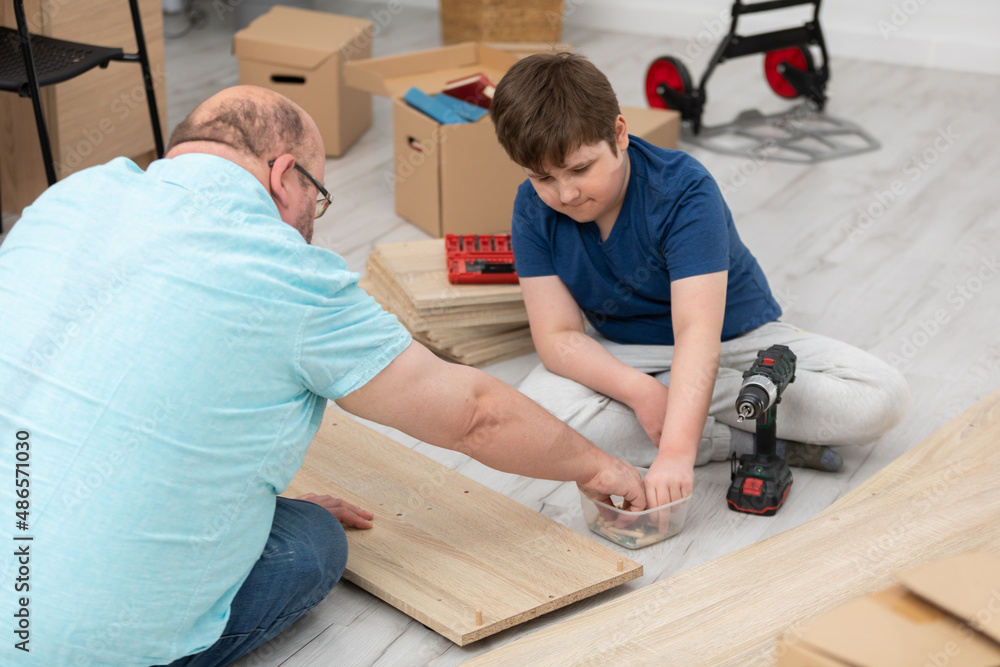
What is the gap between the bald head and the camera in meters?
1.15

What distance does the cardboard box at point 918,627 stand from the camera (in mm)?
1053

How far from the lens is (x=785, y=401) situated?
1.79m

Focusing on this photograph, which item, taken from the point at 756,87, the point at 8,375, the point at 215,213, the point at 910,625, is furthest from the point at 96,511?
the point at 756,87

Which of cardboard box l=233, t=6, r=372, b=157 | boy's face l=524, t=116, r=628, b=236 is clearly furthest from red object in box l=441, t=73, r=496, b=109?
boy's face l=524, t=116, r=628, b=236

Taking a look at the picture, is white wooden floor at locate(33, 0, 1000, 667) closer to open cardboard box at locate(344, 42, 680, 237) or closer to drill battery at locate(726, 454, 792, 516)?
drill battery at locate(726, 454, 792, 516)

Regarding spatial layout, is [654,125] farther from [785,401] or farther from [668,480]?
[668,480]

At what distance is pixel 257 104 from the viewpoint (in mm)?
1166

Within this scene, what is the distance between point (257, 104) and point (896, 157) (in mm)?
2669

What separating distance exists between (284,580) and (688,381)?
2.20 feet

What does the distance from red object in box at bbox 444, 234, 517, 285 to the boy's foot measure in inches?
25.9

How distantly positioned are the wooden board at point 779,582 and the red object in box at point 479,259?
33.6 inches

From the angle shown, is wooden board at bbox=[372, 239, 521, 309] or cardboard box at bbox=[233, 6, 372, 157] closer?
wooden board at bbox=[372, 239, 521, 309]

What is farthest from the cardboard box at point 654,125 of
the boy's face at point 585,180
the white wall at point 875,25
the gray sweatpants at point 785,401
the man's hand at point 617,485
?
the white wall at point 875,25

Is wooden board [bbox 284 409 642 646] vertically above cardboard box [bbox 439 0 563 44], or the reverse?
wooden board [bbox 284 409 642 646]
